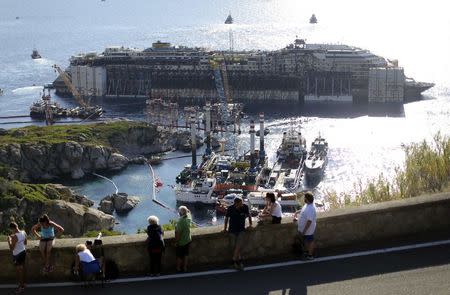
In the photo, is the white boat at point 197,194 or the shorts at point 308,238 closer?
the shorts at point 308,238

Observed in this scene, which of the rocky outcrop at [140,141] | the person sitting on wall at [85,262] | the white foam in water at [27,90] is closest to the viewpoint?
the person sitting on wall at [85,262]

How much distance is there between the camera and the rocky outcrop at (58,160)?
162ft

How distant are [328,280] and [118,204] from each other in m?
34.3

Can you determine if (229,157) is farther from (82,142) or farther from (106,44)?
(106,44)

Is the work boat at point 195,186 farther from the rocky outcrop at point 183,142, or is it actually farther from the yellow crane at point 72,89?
the yellow crane at point 72,89

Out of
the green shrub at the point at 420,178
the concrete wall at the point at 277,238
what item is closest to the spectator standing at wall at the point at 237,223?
the concrete wall at the point at 277,238

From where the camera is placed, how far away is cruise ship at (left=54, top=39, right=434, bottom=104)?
271 ft

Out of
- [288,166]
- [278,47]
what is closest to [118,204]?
[288,166]

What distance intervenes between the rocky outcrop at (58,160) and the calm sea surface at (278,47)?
1.93 meters

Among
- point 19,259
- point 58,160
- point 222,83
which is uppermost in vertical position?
point 19,259

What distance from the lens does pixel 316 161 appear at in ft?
160

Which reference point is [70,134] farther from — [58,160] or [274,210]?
[274,210]

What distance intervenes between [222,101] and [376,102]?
17.6m

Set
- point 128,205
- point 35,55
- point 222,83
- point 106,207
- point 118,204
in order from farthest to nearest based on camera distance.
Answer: point 35,55 < point 222,83 < point 128,205 < point 118,204 < point 106,207
